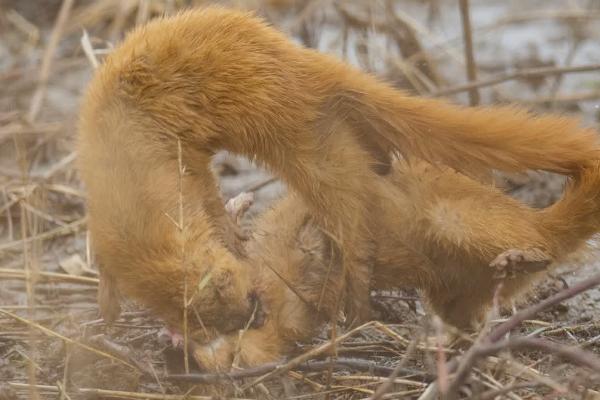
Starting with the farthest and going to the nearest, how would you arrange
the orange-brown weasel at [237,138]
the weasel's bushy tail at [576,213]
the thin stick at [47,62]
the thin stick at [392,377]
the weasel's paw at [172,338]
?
1. the thin stick at [47,62]
2. the weasel's bushy tail at [576,213]
3. the weasel's paw at [172,338]
4. the orange-brown weasel at [237,138]
5. the thin stick at [392,377]

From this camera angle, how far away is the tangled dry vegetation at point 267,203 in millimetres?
3857

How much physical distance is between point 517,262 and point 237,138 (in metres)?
1.07

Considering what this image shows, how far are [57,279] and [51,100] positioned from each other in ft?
9.67

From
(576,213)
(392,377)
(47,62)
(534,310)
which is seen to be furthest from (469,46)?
(392,377)

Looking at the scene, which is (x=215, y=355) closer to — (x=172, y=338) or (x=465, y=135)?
(x=172, y=338)

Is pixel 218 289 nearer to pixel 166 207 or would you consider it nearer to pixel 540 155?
pixel 166 207

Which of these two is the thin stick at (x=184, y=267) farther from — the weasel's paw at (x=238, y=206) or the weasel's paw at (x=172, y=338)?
the weasel's paw at (x=238, y=206)

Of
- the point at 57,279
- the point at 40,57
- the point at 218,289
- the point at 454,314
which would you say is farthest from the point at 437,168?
the point at 40,57

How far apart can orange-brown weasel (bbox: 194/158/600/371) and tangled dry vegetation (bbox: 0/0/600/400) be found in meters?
0.17

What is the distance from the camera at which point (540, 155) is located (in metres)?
4.13

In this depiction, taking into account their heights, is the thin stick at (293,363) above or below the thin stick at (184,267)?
below

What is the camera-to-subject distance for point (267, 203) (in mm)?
5367

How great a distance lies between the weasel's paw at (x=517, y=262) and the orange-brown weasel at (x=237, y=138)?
317 mm

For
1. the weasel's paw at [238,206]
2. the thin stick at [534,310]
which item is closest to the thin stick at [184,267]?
the weasel's paw at [238,206]
